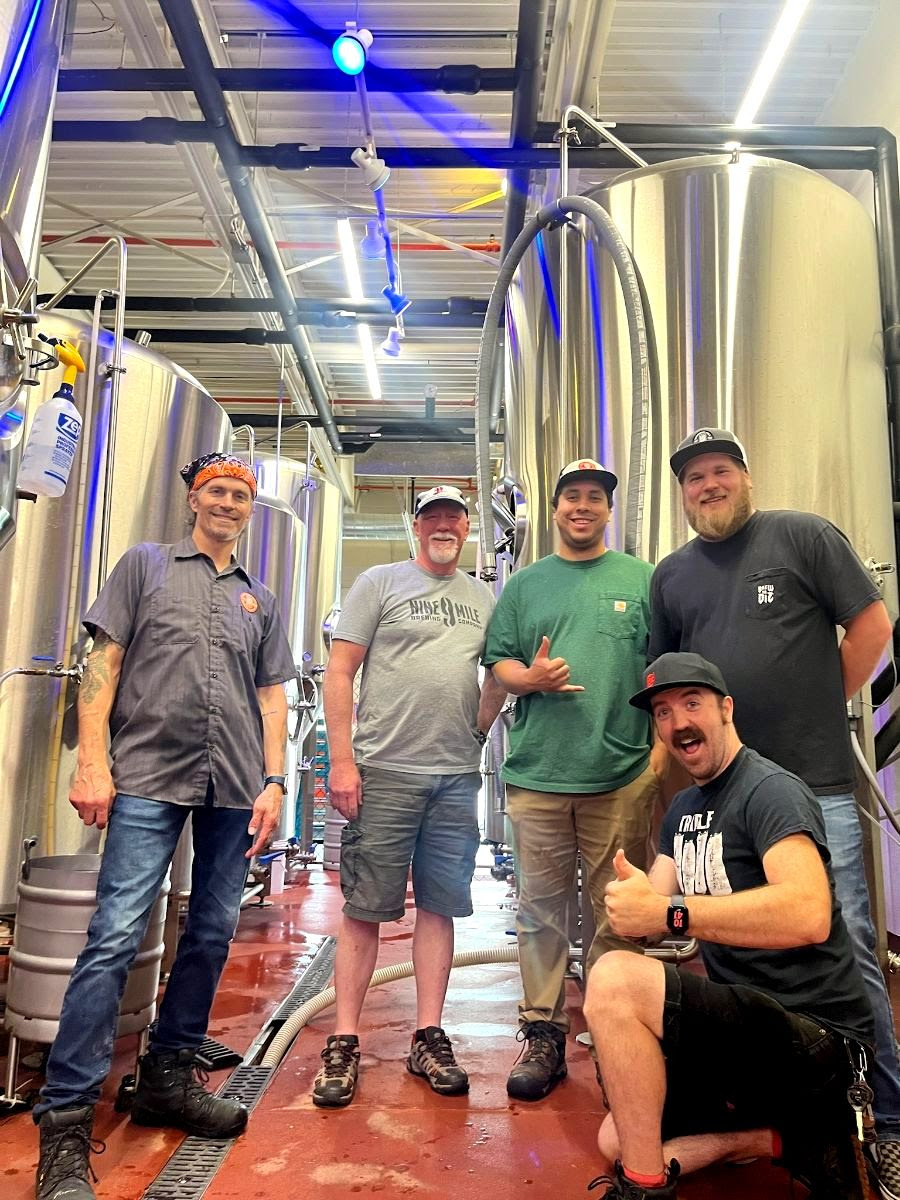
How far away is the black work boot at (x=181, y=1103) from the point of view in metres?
1.96

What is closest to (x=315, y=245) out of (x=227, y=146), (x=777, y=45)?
(x=227, y=146)

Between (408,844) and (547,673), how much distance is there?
0.60m

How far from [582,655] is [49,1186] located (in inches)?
60.0

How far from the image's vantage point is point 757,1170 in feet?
6.03

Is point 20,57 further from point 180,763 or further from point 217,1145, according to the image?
point 217,1145

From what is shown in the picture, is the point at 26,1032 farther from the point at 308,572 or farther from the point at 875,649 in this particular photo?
the point at 308,572

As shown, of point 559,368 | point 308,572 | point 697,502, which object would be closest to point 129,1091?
point 697,502

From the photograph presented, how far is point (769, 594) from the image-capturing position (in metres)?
1.93

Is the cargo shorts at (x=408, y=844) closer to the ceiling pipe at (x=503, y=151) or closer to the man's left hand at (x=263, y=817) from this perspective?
the man's left hand at (x=263, y=817)

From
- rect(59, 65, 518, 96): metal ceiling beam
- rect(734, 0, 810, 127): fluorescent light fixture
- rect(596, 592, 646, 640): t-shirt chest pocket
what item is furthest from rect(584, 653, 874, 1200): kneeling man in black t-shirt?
rect(59, 65, 518, 96): metal ceiling beam

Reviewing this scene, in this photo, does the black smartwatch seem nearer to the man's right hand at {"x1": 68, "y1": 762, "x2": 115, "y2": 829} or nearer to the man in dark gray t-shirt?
the man in dark gray t-shirt

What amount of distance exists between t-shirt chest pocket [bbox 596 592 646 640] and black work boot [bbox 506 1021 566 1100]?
981 millimetres

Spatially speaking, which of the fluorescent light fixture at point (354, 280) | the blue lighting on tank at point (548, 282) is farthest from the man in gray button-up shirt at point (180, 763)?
the fluorescent light fixture at point (354, 280)

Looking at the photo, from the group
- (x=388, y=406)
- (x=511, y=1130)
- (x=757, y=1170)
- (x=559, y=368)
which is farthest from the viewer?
(x=388, y=406)
